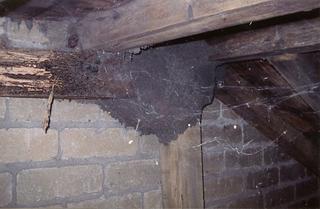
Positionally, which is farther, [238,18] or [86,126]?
[86,126]

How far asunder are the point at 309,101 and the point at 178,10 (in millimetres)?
1185

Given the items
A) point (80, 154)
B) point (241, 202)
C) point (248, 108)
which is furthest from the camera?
point (241, 202)

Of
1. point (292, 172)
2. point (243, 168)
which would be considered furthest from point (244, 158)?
point (292, 172)

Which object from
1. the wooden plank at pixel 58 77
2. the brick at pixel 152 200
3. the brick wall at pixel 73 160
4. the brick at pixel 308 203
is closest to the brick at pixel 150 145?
the brick wall at pixel 73 160

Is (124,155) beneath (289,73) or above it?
beneath

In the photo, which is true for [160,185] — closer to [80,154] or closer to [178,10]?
[80,154]

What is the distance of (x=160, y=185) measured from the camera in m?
1.90

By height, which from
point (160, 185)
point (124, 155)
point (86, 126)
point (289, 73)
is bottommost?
point (160, 185)

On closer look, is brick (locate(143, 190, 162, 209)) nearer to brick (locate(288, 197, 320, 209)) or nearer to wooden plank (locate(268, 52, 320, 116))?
wooden plank (locate(268, 52, 320, 116))

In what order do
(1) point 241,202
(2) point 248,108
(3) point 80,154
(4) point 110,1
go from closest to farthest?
1. (4) point 110,1
2. (3) point 80,154
3. (2) point 248,108
4. (1) point 241,202

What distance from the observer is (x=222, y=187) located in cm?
225

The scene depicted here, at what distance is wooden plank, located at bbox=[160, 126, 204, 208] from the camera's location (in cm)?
183

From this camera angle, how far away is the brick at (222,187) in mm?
2178

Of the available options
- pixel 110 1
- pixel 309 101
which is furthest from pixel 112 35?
pixel 309 101
